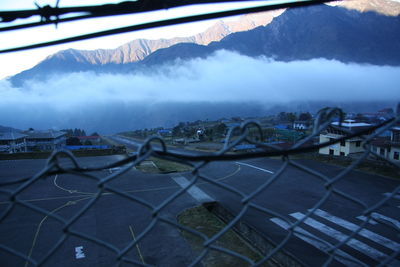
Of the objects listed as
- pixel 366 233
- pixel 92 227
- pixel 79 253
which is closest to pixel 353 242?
pixel 366 233

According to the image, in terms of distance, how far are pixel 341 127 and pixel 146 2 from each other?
1.08 meters

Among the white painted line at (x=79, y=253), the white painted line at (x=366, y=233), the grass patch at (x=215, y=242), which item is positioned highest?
the white painted line at (x=366, y=233)

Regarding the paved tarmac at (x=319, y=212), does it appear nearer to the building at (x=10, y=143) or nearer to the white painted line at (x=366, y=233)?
the white painted line at (x=366, y=233)

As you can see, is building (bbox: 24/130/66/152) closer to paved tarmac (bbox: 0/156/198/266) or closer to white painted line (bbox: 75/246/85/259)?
paved tarmac (bbox: 0/156/198/266)

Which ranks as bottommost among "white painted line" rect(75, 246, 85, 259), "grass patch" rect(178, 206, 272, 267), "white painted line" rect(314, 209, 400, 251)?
"grass patch" rect(178, 206, 272, 267)

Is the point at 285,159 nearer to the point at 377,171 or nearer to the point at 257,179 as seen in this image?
the point at 257,179

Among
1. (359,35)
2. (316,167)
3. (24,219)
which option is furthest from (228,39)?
(24,219)

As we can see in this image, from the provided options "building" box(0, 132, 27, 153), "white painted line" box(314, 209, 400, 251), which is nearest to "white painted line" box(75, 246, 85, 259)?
"white painted line" box(314, 209, 400, 251)

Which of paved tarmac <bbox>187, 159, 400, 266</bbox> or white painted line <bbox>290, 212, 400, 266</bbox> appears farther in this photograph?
paved tarmac <bbox>187, 159, 400, 266</bbox>

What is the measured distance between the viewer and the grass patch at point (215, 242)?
651 centimetres

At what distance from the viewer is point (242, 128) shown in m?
0.91

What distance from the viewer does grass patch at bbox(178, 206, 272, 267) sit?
21.4ft

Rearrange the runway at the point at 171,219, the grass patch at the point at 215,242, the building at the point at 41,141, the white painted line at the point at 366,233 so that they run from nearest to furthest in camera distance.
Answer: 1. the grass patch at the point at 215,242
2. the runway at the point at 171,219
3. the white painted line at the point at 366,233
4. the building at the point at 41,141

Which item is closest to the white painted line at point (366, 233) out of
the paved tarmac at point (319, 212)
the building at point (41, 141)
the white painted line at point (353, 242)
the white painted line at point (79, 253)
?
the paved tarmac at point (319, 212)
